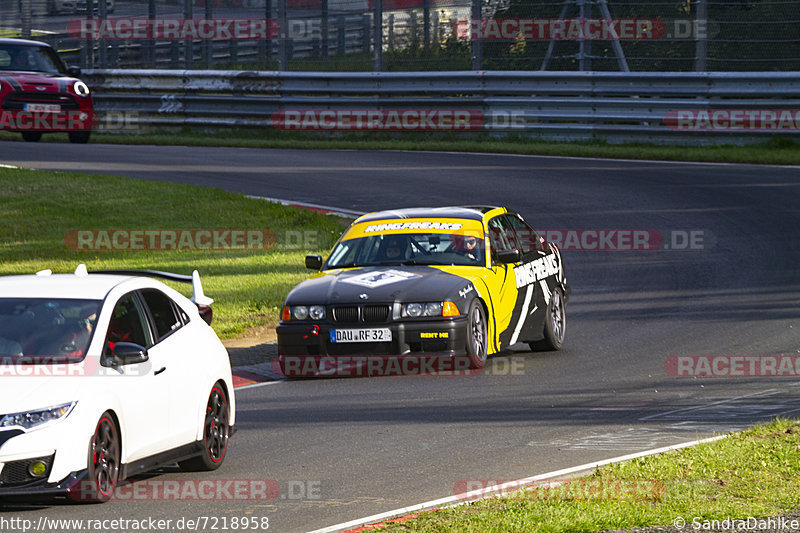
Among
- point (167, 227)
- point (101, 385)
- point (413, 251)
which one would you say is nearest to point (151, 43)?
point (167, 227)

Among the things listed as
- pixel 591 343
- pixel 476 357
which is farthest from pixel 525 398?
pixel 591 343

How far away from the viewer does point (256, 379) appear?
39.9 ft

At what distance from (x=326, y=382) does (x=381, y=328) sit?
0.71 metres

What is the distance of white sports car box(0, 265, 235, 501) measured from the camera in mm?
6965

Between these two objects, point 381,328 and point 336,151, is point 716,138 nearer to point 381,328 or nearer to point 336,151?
point 336,151

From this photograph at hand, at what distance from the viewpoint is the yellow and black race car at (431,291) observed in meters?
11.7

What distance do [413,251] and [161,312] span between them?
4703 millimetres

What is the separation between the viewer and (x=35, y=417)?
700 centimetres

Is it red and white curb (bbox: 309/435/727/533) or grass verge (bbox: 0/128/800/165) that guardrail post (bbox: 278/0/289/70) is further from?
red and white curb (bbox: 309/435/727/533)

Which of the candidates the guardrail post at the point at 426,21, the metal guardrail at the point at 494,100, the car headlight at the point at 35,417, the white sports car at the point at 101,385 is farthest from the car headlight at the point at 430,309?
the guardrail post at the point at 426,21

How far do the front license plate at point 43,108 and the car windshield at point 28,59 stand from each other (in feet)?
2.62

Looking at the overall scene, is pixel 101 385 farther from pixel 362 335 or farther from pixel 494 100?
pixel 494 100

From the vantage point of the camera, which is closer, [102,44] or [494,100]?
[494,100]

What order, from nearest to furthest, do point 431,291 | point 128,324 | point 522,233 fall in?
point 128,324
point 431,291
point 522,233
